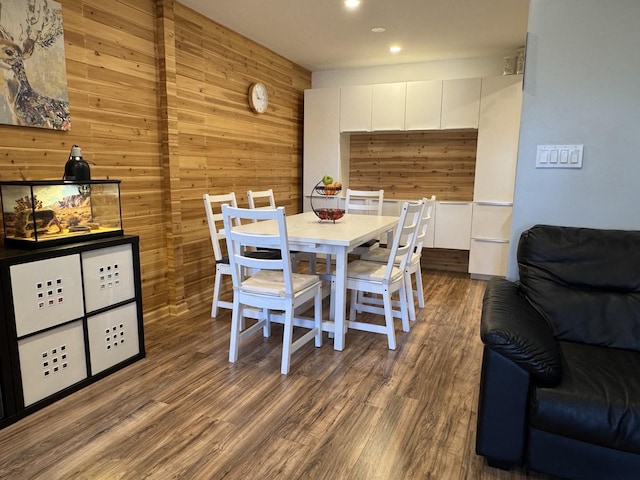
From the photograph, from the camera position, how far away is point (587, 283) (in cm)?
204

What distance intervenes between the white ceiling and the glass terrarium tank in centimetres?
193

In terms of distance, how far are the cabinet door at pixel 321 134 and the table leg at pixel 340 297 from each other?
2792 mm

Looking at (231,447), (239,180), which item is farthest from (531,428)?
(239,180)

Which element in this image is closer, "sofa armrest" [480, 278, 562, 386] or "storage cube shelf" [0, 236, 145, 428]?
"sofa armrest" [480, 278, 562, 386]

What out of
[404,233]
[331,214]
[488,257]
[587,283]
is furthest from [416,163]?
[587,283]

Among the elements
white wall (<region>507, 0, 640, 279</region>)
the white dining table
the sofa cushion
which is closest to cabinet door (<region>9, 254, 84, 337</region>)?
the white dining table

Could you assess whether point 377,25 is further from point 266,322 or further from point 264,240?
point 266,322

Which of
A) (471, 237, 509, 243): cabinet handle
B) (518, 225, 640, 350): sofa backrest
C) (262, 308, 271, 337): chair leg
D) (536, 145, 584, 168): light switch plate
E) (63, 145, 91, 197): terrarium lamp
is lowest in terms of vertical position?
(262, 308, 271, 337): chair leg

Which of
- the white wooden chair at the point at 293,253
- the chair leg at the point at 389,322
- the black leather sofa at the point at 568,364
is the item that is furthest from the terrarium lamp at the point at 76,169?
the black leather sofa at the point at 568,364

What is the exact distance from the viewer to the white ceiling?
11.2 feet

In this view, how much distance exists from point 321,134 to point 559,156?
3.47 metres

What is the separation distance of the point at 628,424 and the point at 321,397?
1371 mm

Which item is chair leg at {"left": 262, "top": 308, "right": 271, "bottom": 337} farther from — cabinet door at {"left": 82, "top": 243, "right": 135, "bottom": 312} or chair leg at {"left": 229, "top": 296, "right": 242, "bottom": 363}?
cabinet door at {"left": 82, "top": 243, "right": 135, "bottom": 312}

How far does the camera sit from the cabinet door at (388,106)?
16.1 ft
